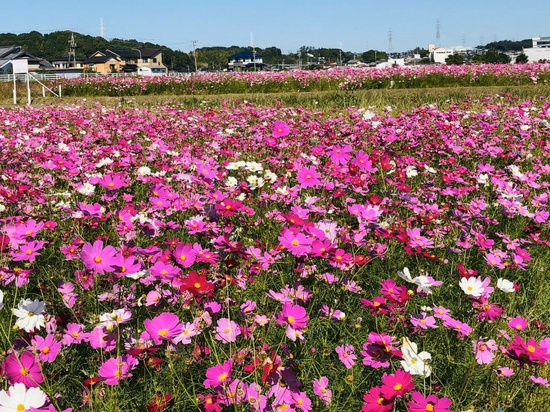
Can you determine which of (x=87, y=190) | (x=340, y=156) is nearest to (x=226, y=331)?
(x=87, y=190)

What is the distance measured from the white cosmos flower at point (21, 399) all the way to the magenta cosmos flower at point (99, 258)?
41 centimetres

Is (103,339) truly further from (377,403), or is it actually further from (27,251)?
(377,403)

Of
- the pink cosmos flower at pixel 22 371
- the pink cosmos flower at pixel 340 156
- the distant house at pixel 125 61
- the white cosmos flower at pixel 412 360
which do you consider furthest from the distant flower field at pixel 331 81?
the distant house at pixel 125 61

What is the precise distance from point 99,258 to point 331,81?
14.5 metres

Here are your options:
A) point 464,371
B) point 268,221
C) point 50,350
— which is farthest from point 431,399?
point 268,221

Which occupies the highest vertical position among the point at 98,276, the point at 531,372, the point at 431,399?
the point at 98,276

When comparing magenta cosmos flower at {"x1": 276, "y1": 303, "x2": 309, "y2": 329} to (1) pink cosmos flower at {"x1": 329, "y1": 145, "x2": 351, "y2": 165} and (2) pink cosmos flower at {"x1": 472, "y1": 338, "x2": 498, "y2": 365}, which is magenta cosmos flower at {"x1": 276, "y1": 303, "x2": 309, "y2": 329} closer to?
(2) pink cosmos flower at {"x1": 472, "y1": 338, "x2": 498, "y2": 365}

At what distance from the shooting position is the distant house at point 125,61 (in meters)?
96.8

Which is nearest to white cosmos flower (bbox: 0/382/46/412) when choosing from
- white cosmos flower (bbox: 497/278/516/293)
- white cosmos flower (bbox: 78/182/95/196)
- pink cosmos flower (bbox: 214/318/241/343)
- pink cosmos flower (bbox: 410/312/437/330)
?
pink cosmos flower (bbox: 214/318/241/343)

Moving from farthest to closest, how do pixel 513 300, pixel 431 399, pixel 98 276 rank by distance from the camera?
pixel 513 300
pixel 98 276
pixel 431 399

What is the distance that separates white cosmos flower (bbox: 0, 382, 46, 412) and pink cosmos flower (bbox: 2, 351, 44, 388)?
0.29 ft

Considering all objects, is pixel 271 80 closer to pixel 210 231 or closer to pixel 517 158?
pixel 517 158

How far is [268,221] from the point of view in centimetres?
256

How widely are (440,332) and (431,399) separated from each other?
0.74 m
